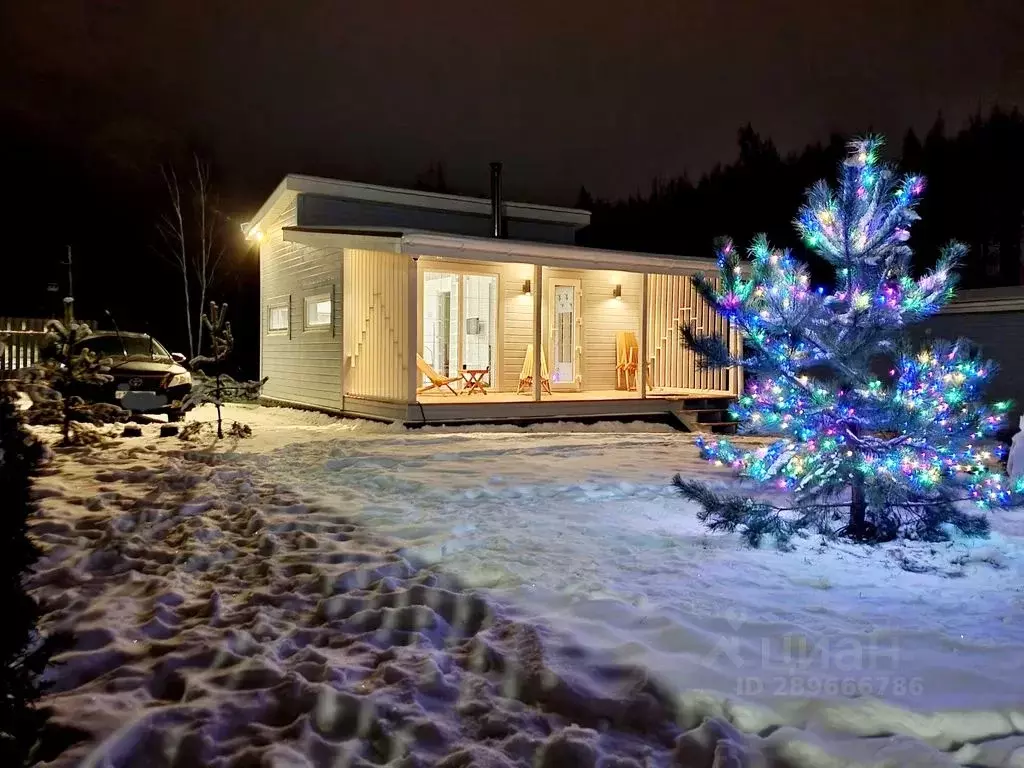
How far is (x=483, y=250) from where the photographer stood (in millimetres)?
12078

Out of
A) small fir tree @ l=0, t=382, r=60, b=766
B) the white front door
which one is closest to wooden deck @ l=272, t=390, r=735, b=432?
the white front door

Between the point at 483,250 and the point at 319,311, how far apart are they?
395cm

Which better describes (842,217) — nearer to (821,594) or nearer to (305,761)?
(821,594)

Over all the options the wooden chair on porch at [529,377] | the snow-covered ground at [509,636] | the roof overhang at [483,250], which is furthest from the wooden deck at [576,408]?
the snow-covered ground at [509,636]

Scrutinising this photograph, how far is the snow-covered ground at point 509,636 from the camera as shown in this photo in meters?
2.73

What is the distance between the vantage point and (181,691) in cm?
316

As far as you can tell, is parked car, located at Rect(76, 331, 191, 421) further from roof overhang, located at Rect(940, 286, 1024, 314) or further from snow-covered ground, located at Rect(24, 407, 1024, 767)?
roof overhang, located at Rect(940, 286, 1024, 314)

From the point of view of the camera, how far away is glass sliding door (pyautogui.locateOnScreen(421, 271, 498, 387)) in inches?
588

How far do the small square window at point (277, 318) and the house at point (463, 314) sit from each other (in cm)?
4

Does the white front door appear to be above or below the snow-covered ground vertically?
above

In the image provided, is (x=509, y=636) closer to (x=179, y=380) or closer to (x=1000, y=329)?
(x=179, y=380)

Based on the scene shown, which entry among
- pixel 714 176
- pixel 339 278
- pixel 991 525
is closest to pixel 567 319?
pixel 339 278

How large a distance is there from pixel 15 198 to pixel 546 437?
26.3 meters

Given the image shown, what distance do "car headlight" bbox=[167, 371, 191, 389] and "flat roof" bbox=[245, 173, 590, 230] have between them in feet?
13.2
